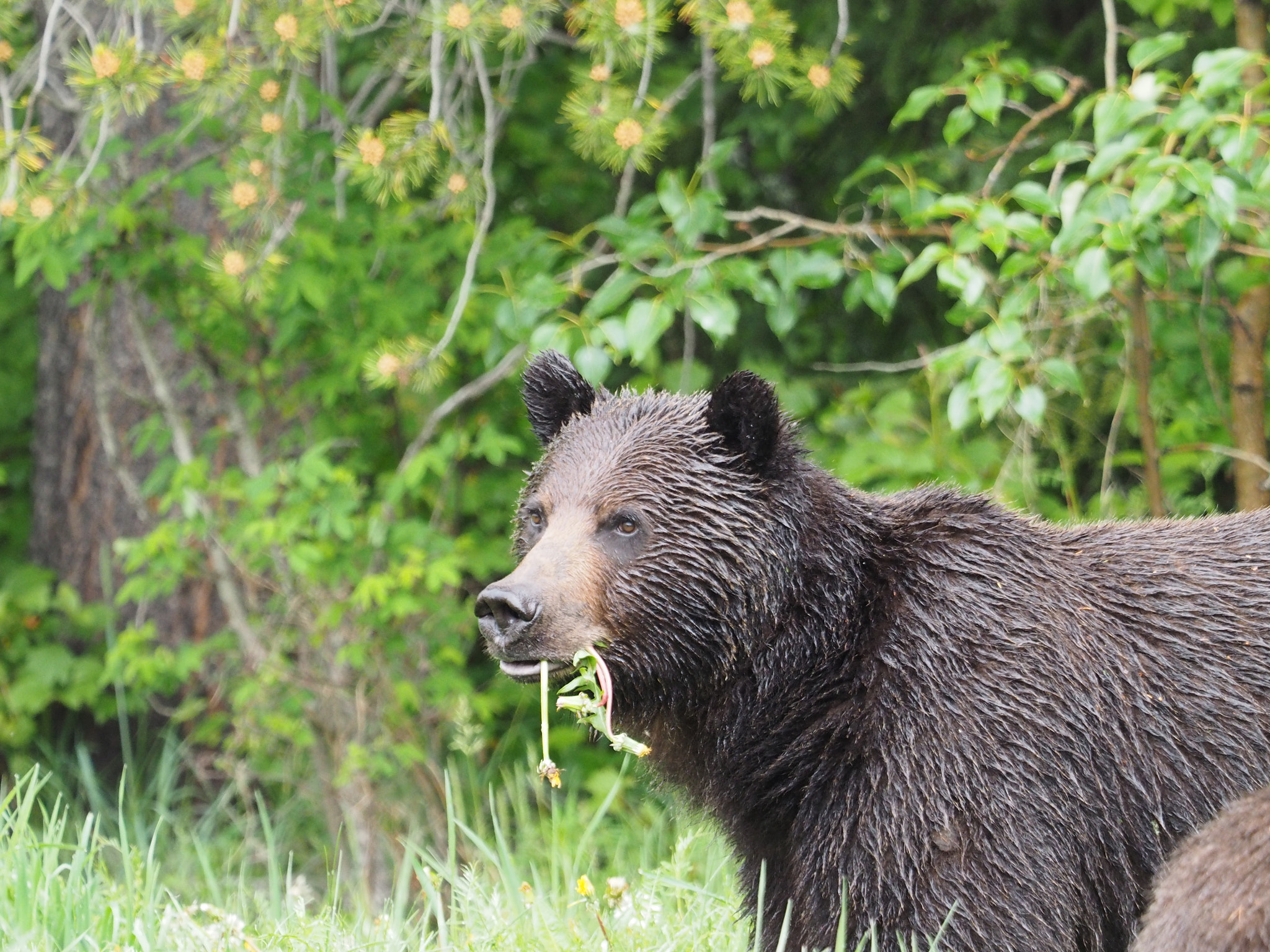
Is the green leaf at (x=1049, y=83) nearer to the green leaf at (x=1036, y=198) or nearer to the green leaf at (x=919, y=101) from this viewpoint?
the green leaf at (x=919, y=101)

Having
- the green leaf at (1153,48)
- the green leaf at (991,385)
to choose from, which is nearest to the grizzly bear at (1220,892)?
the green leaf at (991,385)

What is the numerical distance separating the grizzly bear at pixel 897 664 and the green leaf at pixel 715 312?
56.9 inches

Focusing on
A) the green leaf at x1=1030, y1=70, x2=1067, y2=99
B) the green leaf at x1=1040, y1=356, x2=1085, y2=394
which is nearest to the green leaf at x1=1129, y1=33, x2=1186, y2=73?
the green leaf at x1=1030, y1=70, x2=1067, y2=99

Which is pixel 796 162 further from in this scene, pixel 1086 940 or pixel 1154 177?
pixel 1086 940

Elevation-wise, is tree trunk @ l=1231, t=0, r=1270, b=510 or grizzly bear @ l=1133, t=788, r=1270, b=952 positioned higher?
tree trunk @ l=1231, t=0, r=1270, b=510

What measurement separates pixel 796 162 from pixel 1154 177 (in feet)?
11.7

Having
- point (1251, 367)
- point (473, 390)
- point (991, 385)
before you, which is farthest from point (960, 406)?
point (473, 390)

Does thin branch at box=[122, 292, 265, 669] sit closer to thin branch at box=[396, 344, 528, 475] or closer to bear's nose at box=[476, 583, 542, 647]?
thin branch at box=[396, 344, 528, 475]

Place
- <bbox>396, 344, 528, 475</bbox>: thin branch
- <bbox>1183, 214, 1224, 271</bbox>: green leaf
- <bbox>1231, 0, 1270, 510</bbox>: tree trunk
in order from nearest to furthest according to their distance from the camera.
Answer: <bbox>1183, 214, 1224, 271</bbox>: green leaf
<bbox>1231, 0, 1270, 510</bbox>: tree trunk
<bbox>396, 344, 528, 475</bbox>: thin branch

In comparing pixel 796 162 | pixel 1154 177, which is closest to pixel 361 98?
pixel 796 162

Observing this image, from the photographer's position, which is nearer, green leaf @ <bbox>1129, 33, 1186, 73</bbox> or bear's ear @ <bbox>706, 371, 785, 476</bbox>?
bear's ear @ <bbox>706, 371, 785, 476</bbox>

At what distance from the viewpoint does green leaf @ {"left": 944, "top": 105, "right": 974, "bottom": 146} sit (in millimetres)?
5062

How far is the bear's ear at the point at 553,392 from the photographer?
155 inches

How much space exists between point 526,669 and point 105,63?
9.56 ft
